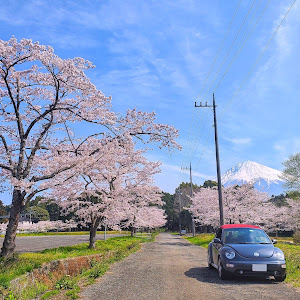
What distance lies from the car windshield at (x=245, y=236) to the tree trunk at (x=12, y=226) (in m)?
7.14

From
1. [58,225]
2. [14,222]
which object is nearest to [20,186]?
[14,222]

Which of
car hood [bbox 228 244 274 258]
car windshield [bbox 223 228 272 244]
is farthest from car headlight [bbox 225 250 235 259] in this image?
car windshield [bbox 223 228 272 244]

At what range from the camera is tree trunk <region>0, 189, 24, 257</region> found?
10.3 metres

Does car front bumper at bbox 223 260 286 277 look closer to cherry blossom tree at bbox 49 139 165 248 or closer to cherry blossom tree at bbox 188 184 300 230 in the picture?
cherry blossom tree at bbox 49 139 165 248

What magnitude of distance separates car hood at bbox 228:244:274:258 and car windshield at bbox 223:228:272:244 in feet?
1.81

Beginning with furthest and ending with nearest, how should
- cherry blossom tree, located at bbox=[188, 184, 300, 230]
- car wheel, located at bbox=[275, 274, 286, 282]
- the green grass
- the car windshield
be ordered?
cherry blossom tree, located at bbox=[188, 184, 300, 230] < the green grass < the car windshield < car wheel, located at bbox=[275, 274, 286, 282]

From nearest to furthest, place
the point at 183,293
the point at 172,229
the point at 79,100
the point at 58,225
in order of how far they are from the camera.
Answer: the point at 183,293
the point at 79,100
the point at 58,225
the point at 172,229

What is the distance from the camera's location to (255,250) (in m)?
7.69

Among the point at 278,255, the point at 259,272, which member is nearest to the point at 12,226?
the point at 259,272

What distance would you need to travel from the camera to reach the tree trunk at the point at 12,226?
33.7 feet

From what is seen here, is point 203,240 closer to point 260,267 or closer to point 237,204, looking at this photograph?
point 237,204

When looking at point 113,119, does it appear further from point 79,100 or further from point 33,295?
point 33,295

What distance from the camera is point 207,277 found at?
8555mm

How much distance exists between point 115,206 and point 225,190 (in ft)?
62.2
